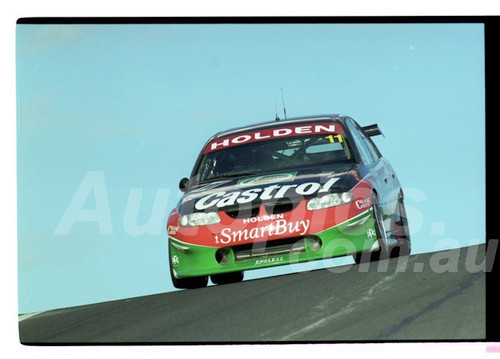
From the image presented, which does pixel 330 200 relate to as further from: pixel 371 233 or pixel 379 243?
pixel 379 243

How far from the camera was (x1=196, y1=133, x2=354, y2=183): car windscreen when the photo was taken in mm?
9586

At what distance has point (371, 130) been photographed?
10.9 metres

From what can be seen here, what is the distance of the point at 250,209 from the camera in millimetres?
8633

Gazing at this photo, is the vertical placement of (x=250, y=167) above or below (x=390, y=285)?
above

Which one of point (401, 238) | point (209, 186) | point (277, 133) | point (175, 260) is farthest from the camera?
point (277, 133)

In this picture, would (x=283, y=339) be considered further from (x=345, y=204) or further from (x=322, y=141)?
(x=322, y=141)

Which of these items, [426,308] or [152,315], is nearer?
[426,308]

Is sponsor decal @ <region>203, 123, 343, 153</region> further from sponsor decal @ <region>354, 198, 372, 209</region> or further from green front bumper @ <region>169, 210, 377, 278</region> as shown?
green front bumper @ <region>169, 210, 377, 278</region>

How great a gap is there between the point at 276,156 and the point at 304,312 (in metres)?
2.37

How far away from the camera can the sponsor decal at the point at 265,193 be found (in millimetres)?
8695

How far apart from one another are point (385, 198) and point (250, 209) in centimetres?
159

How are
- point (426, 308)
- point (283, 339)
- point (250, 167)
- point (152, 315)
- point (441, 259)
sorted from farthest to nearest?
point (441, 259)
point (250, 167)
point (152, 315)
point (426, 308)
point (283, 339)

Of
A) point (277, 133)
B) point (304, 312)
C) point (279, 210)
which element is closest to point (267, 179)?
point (279, 210)

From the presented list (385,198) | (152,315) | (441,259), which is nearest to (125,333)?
(152,315)
